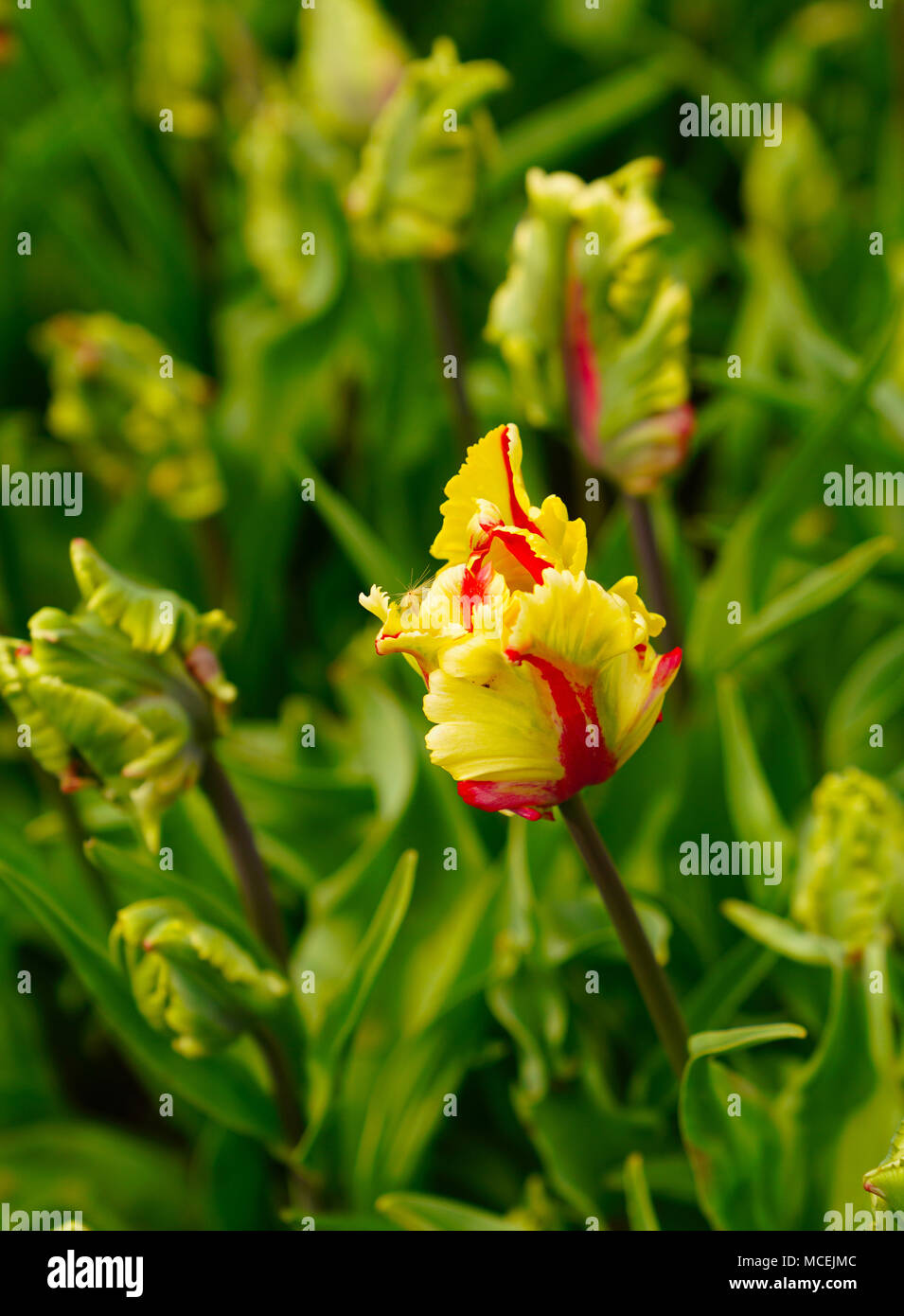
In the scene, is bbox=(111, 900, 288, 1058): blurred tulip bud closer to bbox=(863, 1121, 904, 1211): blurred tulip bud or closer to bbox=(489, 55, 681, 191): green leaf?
bbox=(863, 1121, 904, 1211): blurred tulip bud

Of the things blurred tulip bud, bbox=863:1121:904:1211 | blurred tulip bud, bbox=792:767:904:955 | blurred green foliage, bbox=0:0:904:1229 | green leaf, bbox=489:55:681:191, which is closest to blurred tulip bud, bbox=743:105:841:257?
blurred green foliage, bbox=0:0:904:1229

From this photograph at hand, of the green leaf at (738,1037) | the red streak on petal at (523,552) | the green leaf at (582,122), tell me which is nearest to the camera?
the red streak on petal at (523,552)

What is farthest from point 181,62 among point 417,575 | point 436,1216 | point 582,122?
point 436,1216

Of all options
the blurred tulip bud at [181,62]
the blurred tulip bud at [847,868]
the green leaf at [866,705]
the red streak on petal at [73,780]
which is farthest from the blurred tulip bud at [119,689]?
the blurred tulip bud at [181,62]

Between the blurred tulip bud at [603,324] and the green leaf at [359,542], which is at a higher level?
the blurred tulip bud at [603,324]

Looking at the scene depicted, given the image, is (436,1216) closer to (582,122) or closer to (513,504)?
(513,504)

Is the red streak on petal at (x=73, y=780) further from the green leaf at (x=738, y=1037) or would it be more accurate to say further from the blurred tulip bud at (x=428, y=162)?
the blurred tulip bud at (x=428, y=162)

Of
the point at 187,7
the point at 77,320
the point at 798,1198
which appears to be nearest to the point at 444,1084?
the point at 798,1198
